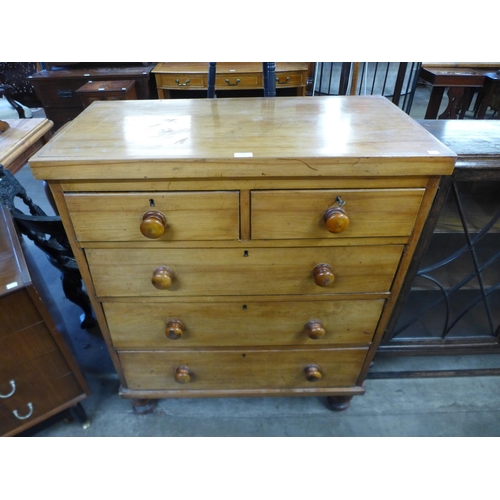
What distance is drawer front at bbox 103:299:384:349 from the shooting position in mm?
922

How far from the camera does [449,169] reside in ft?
2.26

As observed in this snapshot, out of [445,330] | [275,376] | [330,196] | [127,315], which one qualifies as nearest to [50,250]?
[127,315]

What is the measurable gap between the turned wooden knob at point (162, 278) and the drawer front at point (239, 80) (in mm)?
2173

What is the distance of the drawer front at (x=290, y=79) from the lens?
8.45 feet

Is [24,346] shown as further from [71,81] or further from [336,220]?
[71,81]

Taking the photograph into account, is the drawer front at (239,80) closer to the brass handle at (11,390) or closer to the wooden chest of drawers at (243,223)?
the wooden chest of drawers at (243,223)

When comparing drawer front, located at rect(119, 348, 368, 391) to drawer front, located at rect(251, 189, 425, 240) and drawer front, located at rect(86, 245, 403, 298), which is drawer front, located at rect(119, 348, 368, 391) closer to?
drawer front, located at rect(86, 245, 403, 298)

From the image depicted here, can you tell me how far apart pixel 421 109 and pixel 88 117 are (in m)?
4.20

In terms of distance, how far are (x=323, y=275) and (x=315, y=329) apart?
0.67ft

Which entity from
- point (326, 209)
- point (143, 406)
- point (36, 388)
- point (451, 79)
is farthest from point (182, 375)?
point (451, 79)

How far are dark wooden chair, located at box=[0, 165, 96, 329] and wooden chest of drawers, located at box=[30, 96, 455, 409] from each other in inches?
13.5

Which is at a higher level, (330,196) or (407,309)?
(330,196)

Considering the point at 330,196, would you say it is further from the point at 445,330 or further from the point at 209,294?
the point at 445,330

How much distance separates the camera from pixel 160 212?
73 cm
